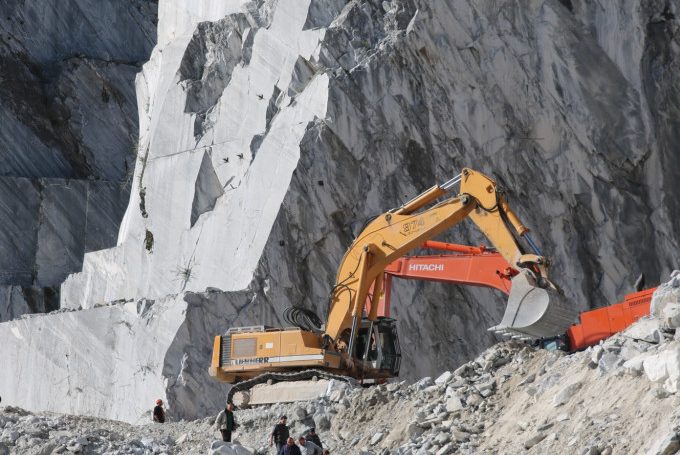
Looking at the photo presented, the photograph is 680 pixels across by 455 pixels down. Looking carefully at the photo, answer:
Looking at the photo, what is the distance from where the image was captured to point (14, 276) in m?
44.7

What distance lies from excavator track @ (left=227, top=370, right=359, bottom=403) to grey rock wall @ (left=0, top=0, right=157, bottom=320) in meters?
20.0

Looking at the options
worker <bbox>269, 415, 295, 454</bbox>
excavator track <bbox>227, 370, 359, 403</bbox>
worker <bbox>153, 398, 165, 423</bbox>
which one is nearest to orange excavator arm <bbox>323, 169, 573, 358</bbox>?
excavator track <bbox>227, 370, 359, 403</bbox>

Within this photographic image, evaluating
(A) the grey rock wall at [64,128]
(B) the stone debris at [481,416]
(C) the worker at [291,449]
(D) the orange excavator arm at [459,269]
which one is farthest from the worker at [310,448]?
(A) the grey rock wall at [64,128]

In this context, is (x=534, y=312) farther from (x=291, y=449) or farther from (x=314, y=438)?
(x=291, y=449)

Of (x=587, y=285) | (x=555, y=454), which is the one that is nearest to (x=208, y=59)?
(x=587, y=285)

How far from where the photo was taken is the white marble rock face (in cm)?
3116

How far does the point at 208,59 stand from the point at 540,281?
1727 cm

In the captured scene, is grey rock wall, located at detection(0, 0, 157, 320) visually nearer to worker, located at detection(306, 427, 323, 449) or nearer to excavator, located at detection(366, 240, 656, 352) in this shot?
excavator, located at detection(366, 240, 656, 352)

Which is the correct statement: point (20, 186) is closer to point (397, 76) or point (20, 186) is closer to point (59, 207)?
point (59, 207)

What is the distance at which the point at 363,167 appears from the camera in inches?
1252

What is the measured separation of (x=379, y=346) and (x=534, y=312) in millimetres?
4675

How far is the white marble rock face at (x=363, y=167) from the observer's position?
31156mm

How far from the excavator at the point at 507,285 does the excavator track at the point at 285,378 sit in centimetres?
201

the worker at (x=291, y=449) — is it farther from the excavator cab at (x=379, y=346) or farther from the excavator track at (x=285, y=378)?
the excavator cab at (x=379, y=346)
